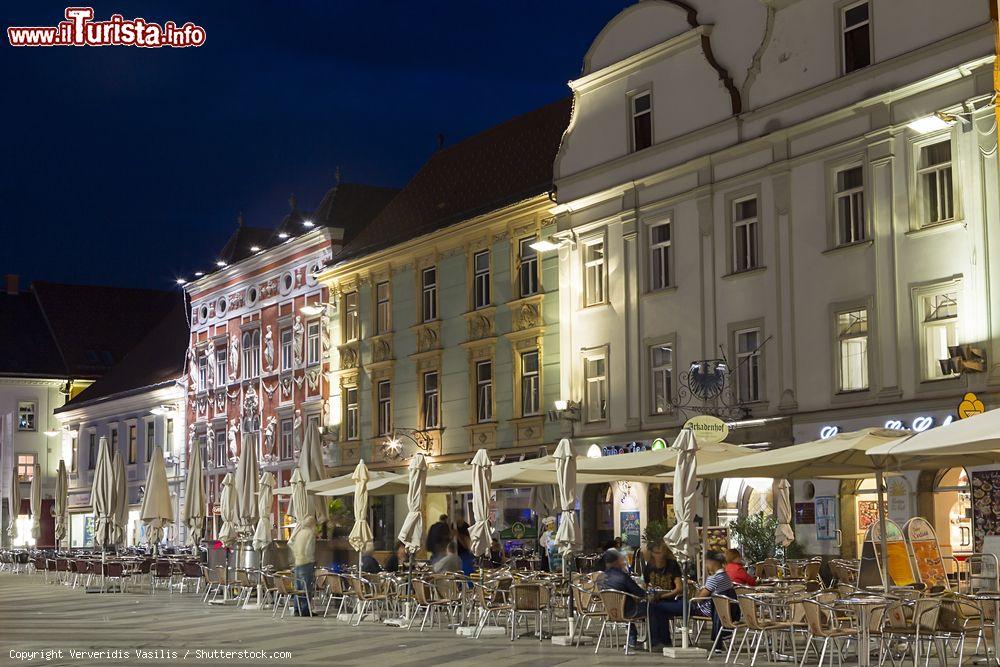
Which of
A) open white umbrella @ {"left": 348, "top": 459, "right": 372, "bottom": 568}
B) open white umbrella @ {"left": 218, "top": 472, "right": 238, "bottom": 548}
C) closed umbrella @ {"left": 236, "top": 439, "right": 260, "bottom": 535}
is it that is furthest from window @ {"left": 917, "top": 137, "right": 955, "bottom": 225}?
open white umbrella @ {"left": 218, "top": 472, "right": 238, "bottom": 548}

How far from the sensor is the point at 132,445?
60250 mm

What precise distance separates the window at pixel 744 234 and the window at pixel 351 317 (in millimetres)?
16116

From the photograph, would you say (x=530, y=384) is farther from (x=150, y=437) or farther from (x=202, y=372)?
(x=150, y=437)

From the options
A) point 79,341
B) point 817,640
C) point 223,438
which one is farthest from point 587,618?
point 79,341

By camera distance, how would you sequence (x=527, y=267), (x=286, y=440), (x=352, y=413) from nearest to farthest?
(x=527, y=267)
(x=352, y=413)
(x=286, y=440)

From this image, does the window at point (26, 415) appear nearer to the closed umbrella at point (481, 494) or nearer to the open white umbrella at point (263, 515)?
the open white umbrella at point (263, 515)

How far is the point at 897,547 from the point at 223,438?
1435 inches

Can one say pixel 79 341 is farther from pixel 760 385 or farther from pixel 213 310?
pixel 760 385

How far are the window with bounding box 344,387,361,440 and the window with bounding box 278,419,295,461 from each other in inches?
151

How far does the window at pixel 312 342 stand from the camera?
1793 inches

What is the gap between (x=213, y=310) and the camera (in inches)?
2116

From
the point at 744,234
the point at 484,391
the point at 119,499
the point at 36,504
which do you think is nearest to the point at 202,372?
the point at 36,504

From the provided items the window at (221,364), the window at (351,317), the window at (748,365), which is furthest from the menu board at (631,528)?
the window at (221,364)

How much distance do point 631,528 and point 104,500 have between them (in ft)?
38.5
